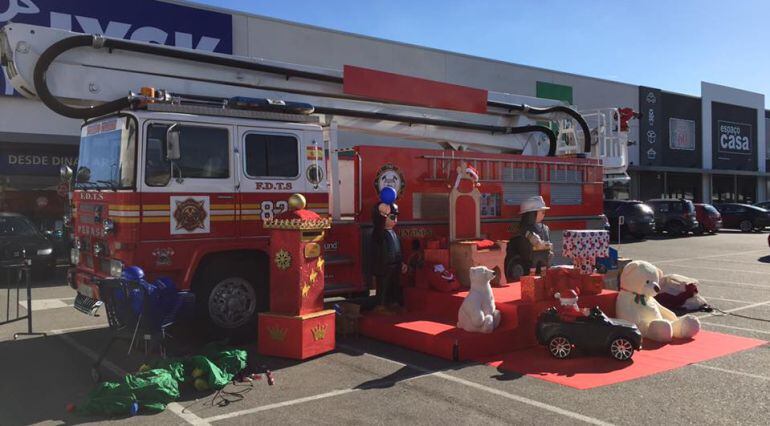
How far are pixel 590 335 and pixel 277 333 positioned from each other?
11.1 ft

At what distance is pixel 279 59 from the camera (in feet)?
68.7

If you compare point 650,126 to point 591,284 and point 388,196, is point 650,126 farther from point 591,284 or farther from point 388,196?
point 388,196

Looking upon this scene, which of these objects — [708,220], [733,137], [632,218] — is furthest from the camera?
[733,137]

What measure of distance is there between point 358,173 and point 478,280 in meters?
2.49

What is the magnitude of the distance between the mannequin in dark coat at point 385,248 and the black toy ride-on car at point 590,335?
2.05m

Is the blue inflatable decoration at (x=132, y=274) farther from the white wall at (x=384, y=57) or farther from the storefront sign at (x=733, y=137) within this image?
the storefront sign at (x=733, y=137)

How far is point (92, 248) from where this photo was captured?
732 cm

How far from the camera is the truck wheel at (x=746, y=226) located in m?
29.4

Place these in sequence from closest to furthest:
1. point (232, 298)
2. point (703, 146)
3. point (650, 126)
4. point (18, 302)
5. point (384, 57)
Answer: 1. point (232, 298)
2. point (18, 302)
3. point (384, 57)
4. point (650, 126)
5. point (703, 146)

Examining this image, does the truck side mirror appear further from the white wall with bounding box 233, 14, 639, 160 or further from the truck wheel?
the truck wheel

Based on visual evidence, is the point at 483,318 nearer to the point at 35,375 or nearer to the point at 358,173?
the point at 358,173

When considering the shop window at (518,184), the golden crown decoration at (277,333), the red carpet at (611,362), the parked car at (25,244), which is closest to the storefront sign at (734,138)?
the shop window at (518,184)

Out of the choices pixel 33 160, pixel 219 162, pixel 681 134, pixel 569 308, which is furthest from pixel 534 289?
pixel 681 134

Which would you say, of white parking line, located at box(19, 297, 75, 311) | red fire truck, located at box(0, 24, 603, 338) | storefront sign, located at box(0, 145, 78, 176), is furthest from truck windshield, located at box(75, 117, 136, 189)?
storefront sign, located at box(0, 145, 78, 176)
